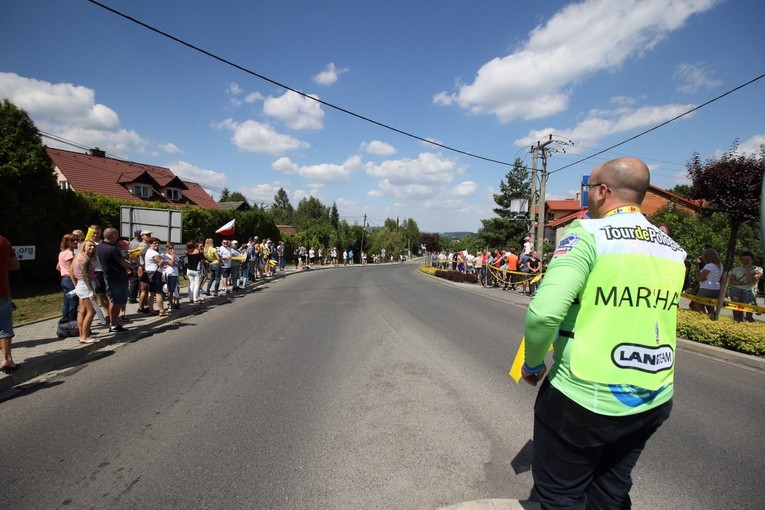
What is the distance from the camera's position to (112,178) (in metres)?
32.4

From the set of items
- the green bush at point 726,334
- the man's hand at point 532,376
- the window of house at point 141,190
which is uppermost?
the window of house at point 141,190

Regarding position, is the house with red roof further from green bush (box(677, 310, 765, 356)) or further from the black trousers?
the black trousers

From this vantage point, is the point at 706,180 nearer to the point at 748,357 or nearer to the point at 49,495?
the point at 748,357

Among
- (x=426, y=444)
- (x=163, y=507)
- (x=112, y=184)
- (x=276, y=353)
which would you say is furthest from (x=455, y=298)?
(x=112, y=184)

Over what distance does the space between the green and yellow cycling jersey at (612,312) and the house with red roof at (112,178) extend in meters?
32.6

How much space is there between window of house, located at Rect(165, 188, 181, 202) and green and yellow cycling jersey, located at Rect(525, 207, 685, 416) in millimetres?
40678

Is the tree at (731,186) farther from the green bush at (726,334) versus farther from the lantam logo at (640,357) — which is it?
the lantam logo at (640,357)

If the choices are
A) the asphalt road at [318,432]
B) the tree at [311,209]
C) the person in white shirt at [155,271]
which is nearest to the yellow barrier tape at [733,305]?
the asphalt road at [318,432]

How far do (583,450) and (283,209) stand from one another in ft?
338

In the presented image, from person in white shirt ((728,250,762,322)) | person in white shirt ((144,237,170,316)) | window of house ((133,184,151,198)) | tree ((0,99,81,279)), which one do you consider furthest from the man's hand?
window of house ((133,184,151,198))

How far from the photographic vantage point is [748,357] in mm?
6031

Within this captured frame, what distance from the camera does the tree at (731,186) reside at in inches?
276

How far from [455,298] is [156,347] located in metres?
9.70

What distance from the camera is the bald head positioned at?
1727 mm
